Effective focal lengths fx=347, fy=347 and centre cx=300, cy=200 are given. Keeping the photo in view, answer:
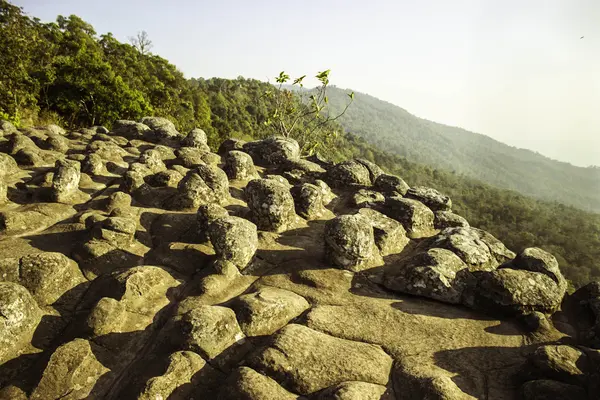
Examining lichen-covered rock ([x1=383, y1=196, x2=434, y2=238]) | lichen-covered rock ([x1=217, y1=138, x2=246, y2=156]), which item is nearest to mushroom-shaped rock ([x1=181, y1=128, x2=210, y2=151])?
lichen-covered rock ([x1=217, y1=138, x2=246, y2=156])

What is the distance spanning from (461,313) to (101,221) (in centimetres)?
1048

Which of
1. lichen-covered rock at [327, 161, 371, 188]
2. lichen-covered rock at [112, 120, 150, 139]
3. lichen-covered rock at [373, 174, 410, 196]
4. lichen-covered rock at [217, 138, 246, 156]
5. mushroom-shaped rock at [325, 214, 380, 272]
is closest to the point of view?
mushroom-shaped rock at [325, 214, 380, 272]

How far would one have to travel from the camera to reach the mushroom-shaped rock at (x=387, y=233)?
1179 cm

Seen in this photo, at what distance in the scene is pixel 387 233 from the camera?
39.3 feet

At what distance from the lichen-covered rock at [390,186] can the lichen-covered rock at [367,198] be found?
962mm

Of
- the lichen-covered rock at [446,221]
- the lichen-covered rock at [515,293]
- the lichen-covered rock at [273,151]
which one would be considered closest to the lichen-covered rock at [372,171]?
the lichen-covered rock at [273,151]

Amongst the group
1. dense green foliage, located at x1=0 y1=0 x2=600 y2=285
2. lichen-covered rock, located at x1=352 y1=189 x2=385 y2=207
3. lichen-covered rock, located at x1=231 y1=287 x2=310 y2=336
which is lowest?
lichen-covered rock, located at x1=231 y1=287 x2=310 y2=336

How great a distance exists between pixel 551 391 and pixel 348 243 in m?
5.56

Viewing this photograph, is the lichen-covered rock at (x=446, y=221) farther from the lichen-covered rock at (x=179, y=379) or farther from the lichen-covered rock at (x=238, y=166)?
the lichen-covered rock at (x=179, y=379)

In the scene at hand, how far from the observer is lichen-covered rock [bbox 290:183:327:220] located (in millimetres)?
13375

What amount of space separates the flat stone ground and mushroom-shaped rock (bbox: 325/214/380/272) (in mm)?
308

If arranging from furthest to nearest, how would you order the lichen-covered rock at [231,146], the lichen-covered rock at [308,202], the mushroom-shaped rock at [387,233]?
the lichen-covered rock at [231,146], the lichen-covered rock at [308,202], the mushroom-shaped rock at [387,233]

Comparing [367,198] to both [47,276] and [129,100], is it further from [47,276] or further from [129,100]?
[129,100]

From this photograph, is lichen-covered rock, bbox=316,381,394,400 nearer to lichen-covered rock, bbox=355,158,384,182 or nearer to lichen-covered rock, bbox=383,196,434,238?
lichen-covered rock, bbox=383,196,434,238
